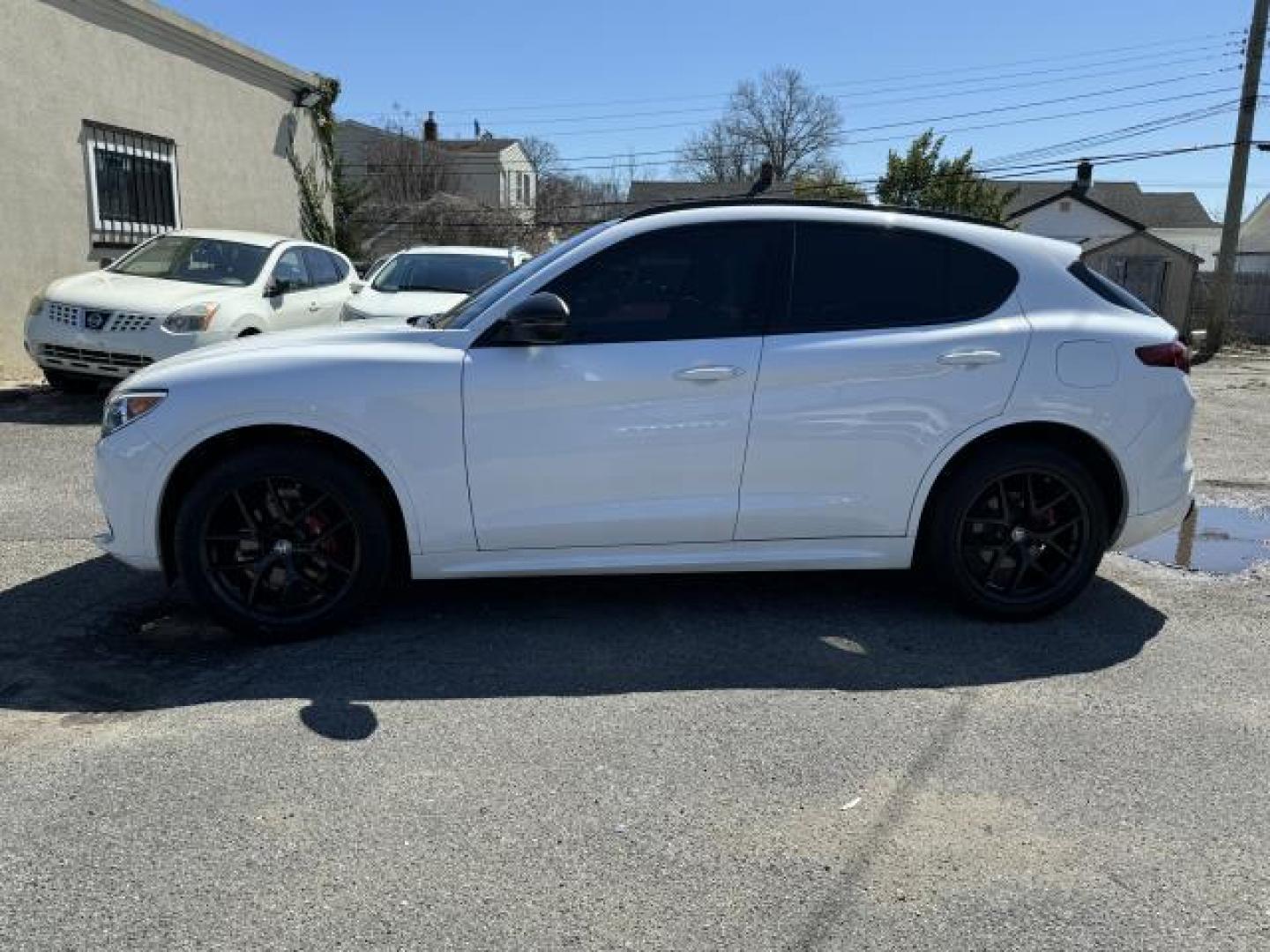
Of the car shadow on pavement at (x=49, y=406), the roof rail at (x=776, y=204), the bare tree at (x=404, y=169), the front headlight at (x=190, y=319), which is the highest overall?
the bare tree at (x=404, y=169)

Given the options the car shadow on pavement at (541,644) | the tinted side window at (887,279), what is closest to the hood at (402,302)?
the car shadow on pavement at (541,644)

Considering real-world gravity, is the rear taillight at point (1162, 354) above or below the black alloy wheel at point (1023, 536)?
above

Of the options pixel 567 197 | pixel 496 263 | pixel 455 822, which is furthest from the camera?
pixel 567 197

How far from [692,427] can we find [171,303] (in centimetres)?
663

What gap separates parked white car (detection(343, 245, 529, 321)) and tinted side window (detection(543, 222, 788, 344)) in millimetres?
5562

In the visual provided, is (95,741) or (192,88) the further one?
(192,88)

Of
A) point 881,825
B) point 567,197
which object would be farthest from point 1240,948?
point 567,197

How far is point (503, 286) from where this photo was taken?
4562 millimetres

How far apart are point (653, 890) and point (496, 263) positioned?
9327mm

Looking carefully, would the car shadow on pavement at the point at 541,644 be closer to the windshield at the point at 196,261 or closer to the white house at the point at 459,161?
the windshield at the point at 196,261

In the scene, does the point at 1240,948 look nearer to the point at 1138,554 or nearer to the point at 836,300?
the point at 836,300

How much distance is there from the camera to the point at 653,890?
2660 millimetres

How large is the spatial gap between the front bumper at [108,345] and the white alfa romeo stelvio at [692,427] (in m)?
4.95

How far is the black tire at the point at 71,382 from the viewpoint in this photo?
Result: 963 centimetres
